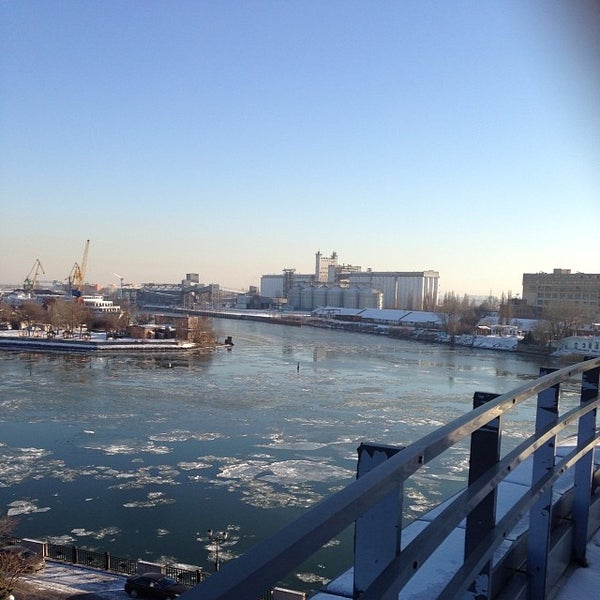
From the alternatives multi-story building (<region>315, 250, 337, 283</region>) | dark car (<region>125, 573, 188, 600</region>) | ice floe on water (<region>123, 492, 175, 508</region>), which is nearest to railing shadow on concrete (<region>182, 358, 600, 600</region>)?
dark car (<region>125, 573, 188, 600</region>)

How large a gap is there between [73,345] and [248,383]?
561cm

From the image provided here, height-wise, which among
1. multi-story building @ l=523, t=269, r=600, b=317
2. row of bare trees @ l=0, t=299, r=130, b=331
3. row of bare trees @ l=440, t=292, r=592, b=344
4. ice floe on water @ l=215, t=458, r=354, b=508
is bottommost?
ice floe on water @ l=215, t=458, r=354, b=508

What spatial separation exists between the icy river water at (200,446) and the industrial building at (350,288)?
A: 16778mm

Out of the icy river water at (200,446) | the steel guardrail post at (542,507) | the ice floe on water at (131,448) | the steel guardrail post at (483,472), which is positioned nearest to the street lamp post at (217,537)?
the icy river water at (200,446)

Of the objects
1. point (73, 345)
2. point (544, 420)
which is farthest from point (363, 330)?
point (544, 420)

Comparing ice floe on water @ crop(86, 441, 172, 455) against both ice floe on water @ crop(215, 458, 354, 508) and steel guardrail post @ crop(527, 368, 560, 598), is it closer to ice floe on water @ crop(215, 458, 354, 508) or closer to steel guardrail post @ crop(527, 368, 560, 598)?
ice floe on water @ crop(215, 458, 354, 508)

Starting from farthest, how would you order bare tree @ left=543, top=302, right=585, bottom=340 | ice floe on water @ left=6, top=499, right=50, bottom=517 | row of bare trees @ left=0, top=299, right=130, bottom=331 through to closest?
1. row of bare trees @ left=0, top=299, right=130, bottom=331
2. bare tree @ left=543, top=302, right=585, bottom=340
3. ice floe on water @ left=6, top=499, right=50, bottom=517

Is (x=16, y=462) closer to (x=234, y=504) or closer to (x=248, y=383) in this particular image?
(x=234, y=504)

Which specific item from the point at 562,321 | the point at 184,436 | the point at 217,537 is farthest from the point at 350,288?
the point at 217,537

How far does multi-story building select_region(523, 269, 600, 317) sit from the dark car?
15.9 m

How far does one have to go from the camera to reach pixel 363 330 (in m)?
18.4

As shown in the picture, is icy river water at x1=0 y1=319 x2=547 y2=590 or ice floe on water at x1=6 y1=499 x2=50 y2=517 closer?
icy river water at x1=0 y1=319 x2=547 y2=590

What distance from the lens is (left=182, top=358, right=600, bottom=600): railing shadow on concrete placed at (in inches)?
8.3

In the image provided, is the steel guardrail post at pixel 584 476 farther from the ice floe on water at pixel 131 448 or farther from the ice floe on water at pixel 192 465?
the ice floe on water at pixel 131 448
